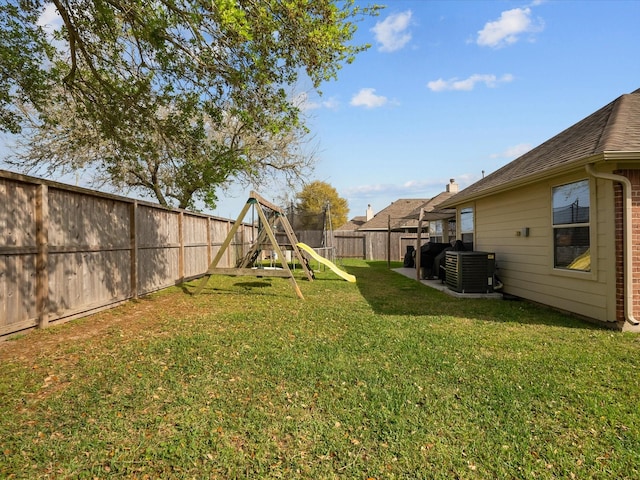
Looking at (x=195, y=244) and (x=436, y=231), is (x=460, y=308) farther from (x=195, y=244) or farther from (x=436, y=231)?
(x=436, y=231)

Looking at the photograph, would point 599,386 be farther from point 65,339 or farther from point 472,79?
point 472,79

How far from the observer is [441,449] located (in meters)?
2.15

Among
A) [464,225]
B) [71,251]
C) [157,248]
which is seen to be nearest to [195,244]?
[157,248]

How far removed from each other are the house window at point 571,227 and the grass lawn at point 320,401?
114 centimetres

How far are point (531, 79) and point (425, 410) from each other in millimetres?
8236

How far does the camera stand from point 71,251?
5.14m

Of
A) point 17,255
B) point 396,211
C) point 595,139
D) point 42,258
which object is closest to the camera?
point 17,255

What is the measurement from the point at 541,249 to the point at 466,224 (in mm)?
3767

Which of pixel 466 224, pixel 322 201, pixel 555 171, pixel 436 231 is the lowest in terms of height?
pixel 436 231

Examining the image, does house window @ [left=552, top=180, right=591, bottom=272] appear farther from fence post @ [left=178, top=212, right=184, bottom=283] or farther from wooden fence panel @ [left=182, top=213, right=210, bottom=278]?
wooden fence panel @ [left=182, top=213, right=210, bottom=278]

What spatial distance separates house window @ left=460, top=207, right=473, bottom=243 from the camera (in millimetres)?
9727

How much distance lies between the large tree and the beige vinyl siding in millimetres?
4376

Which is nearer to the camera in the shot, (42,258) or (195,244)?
(42,258)

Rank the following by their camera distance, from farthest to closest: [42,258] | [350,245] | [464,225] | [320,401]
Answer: [350,245]
[464,225]
[42,258]
[320,401]
